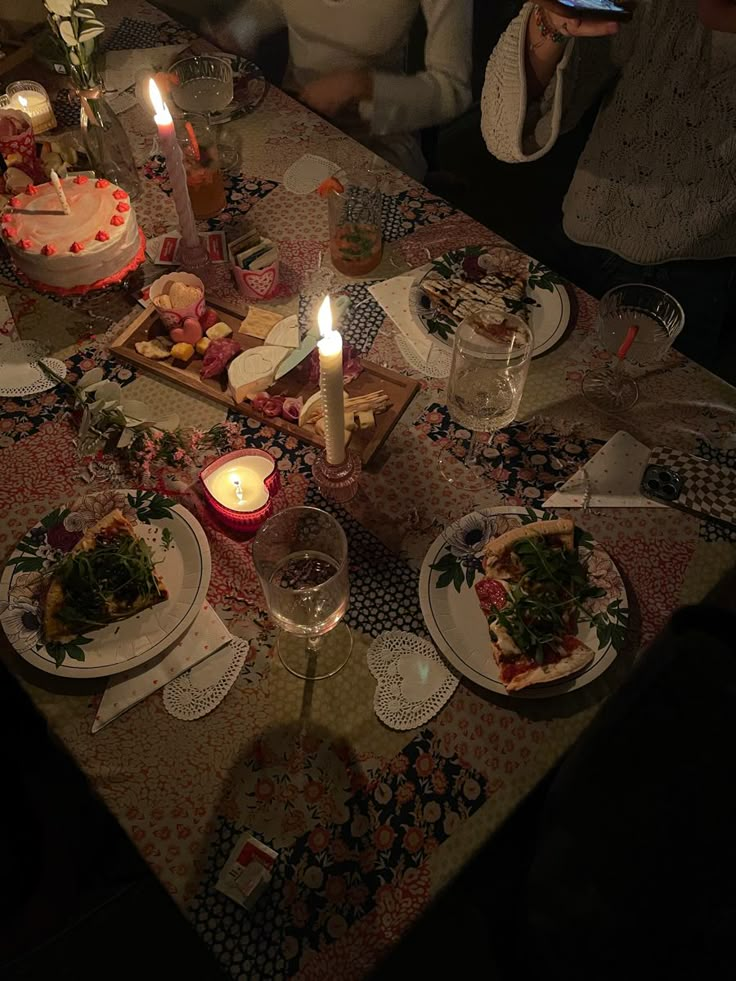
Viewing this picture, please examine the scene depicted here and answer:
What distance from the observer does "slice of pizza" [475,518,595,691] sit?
1120 mm

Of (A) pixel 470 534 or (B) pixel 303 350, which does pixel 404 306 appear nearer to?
(B) pixel 303 350

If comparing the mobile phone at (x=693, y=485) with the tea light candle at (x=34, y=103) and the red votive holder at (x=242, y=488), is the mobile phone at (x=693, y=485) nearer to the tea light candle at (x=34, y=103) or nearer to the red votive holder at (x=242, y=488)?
the red votive holder at (x=242, y=488)

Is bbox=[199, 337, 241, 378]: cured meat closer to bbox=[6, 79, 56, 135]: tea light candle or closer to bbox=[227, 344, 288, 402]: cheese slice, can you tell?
bbox=[227, 344, 288, 402]: cheese slice

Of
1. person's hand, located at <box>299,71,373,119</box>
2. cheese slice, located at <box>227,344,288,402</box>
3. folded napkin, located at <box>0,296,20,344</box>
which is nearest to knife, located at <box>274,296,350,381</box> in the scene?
cheese slice, located at <box>227,344,288,402</box>

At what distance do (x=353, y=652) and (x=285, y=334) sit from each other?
2.25ft

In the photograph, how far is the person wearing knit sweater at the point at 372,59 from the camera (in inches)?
81.9

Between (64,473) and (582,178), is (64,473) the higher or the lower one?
the lower one

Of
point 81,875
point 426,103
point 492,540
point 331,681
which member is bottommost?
point 81,875

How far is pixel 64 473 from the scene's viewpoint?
138cm

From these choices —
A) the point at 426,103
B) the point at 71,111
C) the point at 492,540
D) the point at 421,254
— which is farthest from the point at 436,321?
the point at 71,111

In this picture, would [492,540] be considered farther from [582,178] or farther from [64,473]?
[582,178]

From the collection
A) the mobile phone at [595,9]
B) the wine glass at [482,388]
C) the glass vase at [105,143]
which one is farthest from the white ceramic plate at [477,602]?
the glass vase at [105,143]

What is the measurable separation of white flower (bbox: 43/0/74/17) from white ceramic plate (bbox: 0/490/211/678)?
98 cm

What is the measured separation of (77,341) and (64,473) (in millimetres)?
347
